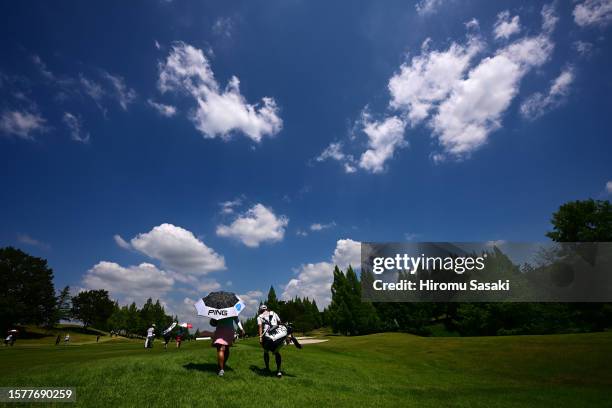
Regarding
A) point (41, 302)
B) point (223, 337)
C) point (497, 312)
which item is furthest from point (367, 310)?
point (41, 302)

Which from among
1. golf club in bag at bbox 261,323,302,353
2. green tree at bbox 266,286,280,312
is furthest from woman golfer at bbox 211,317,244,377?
green tree at bbox 266,286,280,312

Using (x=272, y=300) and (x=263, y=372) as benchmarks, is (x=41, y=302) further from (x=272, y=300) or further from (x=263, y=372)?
(x=263, y=372)

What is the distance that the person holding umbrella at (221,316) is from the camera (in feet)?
41.7

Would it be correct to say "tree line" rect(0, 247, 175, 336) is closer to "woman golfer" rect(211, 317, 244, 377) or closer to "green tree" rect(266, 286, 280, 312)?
"green tree" rect(266, 286, 280, 312)

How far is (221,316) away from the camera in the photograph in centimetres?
1286

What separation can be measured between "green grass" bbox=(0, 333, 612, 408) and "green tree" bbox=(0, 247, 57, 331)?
79.4 m

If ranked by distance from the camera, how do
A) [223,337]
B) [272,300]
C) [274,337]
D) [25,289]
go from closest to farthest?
[223,337], [274,337], [25,289], [272,300]

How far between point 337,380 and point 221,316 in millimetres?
6306

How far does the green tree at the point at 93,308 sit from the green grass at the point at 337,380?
114 m

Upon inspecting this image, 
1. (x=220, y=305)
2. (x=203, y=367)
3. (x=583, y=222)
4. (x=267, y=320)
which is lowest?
(x=203, y=367)

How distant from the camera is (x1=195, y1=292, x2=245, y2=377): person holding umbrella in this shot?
41.7ft

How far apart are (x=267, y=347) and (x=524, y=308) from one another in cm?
5993

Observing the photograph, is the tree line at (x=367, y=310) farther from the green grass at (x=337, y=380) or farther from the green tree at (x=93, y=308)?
the green grass at (x=337, y=380)

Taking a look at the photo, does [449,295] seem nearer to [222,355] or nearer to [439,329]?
[439,329]
